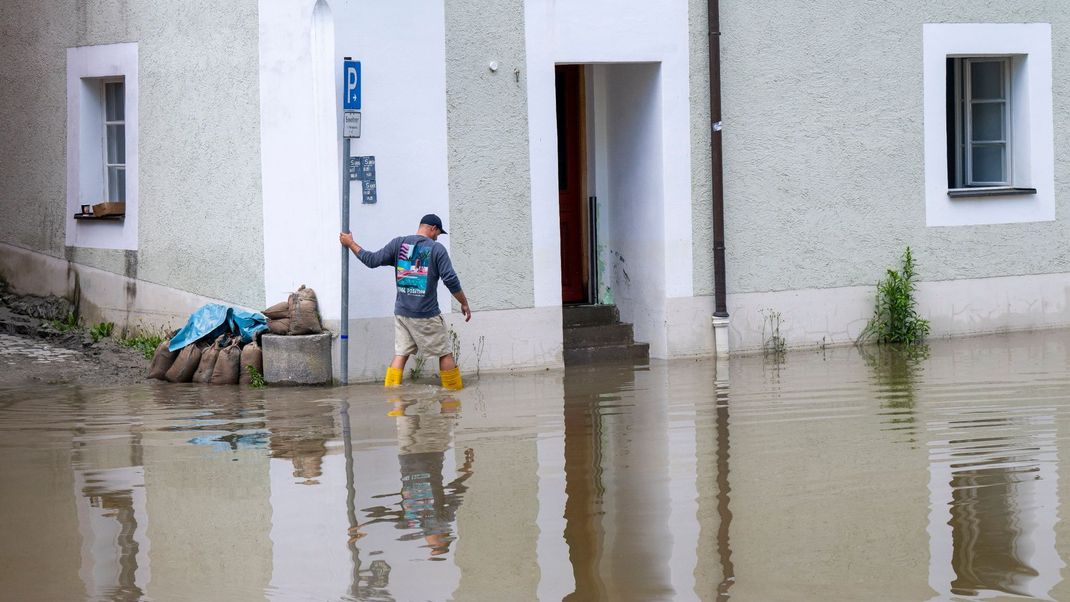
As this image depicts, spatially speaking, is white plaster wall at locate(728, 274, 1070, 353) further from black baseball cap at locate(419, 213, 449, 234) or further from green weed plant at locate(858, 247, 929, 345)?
black baseball cap at locate(419, 213, 449, 234)

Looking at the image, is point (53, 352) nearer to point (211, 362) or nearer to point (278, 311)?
point (211, 362)

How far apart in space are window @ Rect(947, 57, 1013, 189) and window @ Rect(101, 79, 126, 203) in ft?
29.0

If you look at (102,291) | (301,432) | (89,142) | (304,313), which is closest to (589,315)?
(304,313)

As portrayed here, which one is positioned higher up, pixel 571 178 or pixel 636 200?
pixel 571 178

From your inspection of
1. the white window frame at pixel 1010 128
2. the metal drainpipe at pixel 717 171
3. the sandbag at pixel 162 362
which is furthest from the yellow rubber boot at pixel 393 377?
the white window frame at pixel 1010 128

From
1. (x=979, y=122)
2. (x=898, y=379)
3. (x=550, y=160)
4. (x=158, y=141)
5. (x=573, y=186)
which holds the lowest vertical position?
(x=898, y=379)

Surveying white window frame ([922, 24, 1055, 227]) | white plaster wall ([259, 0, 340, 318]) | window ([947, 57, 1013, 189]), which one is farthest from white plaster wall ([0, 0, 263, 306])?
window ([947, 57, 1013, 189])

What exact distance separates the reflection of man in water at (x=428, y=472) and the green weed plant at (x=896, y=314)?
5.22 meters

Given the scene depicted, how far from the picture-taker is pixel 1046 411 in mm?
10023

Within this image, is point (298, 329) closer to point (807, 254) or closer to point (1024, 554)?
point (807, 254)

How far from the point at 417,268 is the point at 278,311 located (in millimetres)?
1310

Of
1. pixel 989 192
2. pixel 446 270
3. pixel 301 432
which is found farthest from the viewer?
pixel 989 192

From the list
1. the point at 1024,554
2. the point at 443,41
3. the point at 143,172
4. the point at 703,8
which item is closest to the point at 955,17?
the point at 703,8

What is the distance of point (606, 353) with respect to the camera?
13812mm
